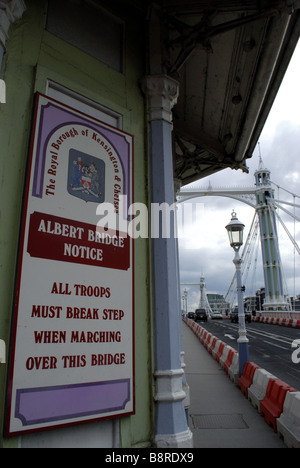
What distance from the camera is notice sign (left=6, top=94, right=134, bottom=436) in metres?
2.69

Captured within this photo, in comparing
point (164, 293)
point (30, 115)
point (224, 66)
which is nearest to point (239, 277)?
point (224, 66)

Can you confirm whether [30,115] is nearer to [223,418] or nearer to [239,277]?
[223,418]

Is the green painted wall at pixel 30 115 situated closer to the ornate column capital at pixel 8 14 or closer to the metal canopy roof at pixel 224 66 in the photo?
→ the ornate column capital at pixel 8 14

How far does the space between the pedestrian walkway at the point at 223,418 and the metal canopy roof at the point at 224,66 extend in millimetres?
5229

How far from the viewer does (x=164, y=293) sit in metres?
3.77

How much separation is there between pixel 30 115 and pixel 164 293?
2.31m

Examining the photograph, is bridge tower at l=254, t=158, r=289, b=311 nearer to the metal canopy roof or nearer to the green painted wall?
the metal canopy roof

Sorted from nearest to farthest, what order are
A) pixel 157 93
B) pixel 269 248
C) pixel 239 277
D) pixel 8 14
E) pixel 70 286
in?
pixel 70 286 → pixel 8 14 → pixel 157 93 → pixel 239 277 → pixel 269 248

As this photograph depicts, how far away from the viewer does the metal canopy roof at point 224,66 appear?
4395 mm

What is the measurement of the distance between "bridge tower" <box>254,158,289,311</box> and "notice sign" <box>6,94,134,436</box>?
174 ft

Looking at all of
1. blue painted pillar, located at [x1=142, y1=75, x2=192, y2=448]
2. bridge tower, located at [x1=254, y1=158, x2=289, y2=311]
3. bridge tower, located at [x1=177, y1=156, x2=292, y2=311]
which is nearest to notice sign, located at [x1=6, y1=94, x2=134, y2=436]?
blue painted pillar, located at [x1=142, y1=75, x2=192, y2=448]
